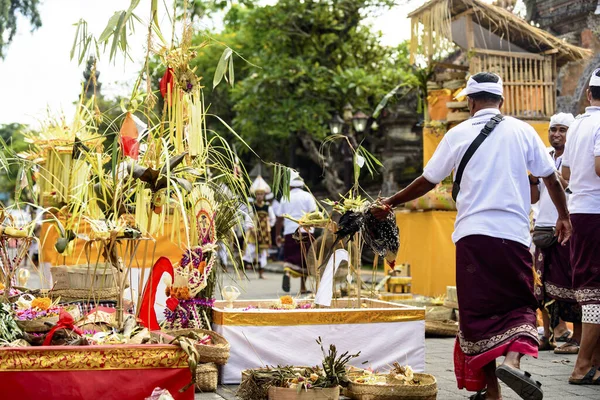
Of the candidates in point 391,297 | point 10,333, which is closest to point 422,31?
point 391,297

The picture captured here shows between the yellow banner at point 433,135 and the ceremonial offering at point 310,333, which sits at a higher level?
the yellow banner at point 433,135

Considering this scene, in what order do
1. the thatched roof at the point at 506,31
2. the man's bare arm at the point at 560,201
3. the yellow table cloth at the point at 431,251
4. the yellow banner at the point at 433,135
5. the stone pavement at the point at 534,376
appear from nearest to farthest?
the man's bare arm at the point at 560,201 < the stone pavement at the point at 534,376 < the yellow table cloth at the point at 431,251 < the thatched roof at the point at 506,31 < the yellow banner at the point at 433,135

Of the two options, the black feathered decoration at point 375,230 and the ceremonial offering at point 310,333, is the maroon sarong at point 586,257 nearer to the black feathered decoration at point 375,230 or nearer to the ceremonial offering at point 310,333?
the ceremonial offering at point 310,333

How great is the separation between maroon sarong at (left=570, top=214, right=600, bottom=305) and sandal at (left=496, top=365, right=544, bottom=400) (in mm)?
1324

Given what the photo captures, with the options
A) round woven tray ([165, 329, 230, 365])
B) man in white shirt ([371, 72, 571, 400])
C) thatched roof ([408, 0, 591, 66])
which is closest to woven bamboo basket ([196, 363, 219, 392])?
round woven tray ([165, 329, 230, 365])

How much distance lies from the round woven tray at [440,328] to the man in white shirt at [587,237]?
2.48 meters

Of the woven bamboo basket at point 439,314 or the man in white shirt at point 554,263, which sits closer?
the man in white shirt at point 554,263

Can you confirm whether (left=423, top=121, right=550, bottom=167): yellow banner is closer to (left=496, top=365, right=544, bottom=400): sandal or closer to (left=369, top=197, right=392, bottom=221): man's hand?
(left=369, top=197, right=392, bottom=221): man's hand

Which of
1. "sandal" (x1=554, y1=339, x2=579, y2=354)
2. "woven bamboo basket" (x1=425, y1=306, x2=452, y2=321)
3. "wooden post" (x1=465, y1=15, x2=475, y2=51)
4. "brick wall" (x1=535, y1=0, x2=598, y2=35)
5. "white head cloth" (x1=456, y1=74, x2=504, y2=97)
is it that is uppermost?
"brick wall" (x1=535, y1=0, x2=598, y2=35)

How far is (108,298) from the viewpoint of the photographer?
6.01 meters

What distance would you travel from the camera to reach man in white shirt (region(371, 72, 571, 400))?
14.4 feet

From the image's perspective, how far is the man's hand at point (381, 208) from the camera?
476 cm

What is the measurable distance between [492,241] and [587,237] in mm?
1199

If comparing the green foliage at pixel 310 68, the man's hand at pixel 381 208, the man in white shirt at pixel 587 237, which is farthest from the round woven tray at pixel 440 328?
the green foliage at pixel 310 68
